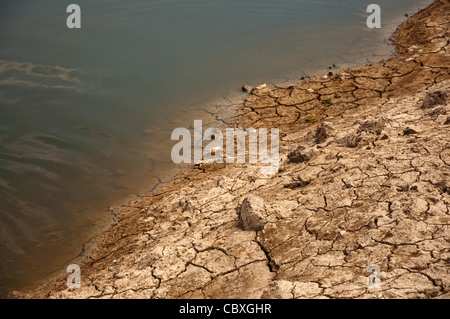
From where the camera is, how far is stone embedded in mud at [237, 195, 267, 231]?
364 centimetres

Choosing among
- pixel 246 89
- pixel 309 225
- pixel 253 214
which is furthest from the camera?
pixel 246 89

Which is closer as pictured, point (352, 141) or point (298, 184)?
point (298, 184)

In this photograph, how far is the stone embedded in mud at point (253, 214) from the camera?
364 centimetres

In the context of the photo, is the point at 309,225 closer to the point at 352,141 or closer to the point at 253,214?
the point at 253,214

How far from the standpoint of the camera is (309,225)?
3453mm

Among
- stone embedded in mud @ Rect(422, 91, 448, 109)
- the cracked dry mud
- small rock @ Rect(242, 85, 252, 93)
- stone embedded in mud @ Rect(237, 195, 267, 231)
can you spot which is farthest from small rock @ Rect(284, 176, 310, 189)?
small rock @ Rect(242, 85, 252, 93)

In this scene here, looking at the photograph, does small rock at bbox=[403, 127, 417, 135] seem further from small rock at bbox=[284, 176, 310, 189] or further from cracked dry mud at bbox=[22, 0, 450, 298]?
small rock at bbox=[284, 176, 310, 189]

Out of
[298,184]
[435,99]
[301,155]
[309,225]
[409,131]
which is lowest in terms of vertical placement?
[309,225]

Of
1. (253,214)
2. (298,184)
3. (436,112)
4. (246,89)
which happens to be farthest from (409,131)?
(246,89)

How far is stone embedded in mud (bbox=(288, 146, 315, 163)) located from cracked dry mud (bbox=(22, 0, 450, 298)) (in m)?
0.02

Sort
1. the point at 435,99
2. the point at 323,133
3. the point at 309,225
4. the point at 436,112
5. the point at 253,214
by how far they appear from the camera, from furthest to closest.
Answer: the point at 323,133, the point at 435,99, the point at 436,112, the point at 253,214, the point at 309,225

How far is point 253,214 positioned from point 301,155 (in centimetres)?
120

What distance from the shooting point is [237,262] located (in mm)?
3406
